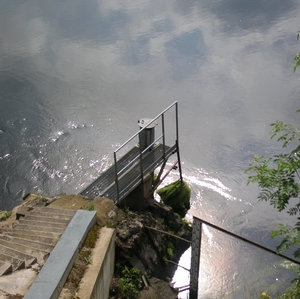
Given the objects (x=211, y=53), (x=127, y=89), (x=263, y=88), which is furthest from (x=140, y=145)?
(x=211, y=53)

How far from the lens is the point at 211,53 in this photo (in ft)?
55.4

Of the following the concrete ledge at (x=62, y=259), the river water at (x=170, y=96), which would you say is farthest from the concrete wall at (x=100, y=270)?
the river water at (x=170, y=96)

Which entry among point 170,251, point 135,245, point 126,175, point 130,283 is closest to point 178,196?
point 126,175

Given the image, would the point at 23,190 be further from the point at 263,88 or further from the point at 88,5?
the point at 88,5

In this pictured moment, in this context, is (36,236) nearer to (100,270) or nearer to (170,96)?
(100,270)

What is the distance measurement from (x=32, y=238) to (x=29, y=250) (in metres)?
0.34

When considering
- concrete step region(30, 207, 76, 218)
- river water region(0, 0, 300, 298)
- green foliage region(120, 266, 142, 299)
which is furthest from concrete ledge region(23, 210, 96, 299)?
river water region(0, 0, 300, 298)

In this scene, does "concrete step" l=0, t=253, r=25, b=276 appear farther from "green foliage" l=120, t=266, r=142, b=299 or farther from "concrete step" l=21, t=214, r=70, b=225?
"green foliage" l=120, t=266, r=142, b=299

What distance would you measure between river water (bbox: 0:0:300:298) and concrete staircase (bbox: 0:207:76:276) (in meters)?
3.32

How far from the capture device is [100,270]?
204 inches

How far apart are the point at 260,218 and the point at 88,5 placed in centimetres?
1620

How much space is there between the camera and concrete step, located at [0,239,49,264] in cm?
510

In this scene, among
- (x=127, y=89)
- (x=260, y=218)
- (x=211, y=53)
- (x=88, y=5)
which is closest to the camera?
(x=260, y=218)

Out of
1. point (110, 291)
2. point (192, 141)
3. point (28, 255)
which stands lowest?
point (192, 141)
